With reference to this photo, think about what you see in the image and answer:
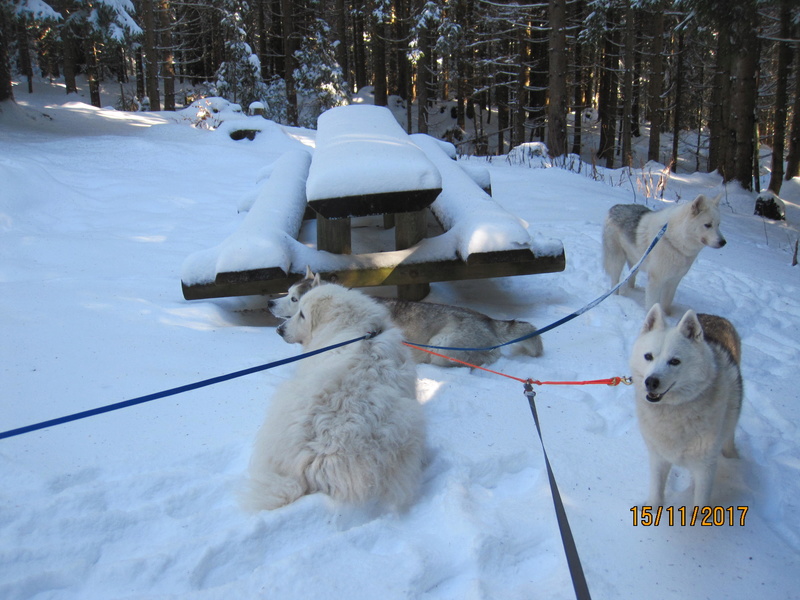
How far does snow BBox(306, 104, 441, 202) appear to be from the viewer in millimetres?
4770

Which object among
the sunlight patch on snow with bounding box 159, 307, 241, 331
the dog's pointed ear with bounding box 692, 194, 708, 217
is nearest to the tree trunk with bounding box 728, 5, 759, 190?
the dog's pointed ear with bounding box 692, 194, 708, 217

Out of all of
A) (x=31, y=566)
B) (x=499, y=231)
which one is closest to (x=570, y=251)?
(x=499, y=231)

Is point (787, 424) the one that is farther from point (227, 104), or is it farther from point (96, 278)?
point (227, 104)

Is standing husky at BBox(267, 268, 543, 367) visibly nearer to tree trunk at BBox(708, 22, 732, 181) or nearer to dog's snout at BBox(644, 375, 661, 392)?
dog's snout at BBox(644, 375, 661, 392)

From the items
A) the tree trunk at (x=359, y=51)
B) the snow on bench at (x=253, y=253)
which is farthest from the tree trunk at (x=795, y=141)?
the tree trunk at (x=359, y=51)

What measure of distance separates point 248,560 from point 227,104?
689 inches

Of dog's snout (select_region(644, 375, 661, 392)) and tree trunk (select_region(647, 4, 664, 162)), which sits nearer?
dog's snout (select_region(644, 375, 661, 392))

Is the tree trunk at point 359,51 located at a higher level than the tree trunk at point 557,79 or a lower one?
higher

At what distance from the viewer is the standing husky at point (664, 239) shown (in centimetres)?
524

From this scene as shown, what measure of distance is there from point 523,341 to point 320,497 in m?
2.61

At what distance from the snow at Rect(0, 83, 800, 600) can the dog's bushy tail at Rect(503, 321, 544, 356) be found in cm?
13

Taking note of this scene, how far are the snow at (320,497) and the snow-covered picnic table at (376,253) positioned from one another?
0.51 meters

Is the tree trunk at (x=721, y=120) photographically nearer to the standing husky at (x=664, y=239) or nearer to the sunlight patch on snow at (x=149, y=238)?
the standing husky at (x=664, y=239)

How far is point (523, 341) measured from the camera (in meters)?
4.70
